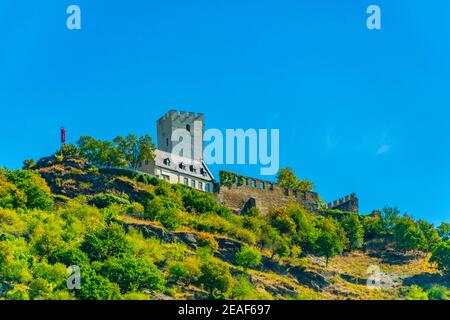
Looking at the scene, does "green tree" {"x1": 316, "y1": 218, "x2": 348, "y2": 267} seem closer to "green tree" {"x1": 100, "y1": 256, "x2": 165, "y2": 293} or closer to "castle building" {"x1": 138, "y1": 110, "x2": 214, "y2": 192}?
"castle building" {"x1": 138, "y1": 110, "x2": 214, "y2": 192}

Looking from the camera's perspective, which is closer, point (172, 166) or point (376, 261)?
point (376, 261)

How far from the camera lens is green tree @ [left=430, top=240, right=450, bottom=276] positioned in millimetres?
78188

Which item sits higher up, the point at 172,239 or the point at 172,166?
the point at 172,166

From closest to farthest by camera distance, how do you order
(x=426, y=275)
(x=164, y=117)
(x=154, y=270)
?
(x=154, y=270), (x=426, y=275), (x=164, y=117)

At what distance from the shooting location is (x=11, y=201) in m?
71.8

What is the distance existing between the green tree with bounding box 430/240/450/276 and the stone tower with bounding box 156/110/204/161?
33530 mm

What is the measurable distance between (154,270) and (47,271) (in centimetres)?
886

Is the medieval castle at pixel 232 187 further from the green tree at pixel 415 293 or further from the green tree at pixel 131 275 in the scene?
the green tree at pixel 131 275

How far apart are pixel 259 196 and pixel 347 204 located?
46.1ft

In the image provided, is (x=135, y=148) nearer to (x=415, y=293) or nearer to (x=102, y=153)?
(x=102, y=153)

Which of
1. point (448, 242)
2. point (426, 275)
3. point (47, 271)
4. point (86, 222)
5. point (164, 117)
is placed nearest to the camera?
point (47, 271)
